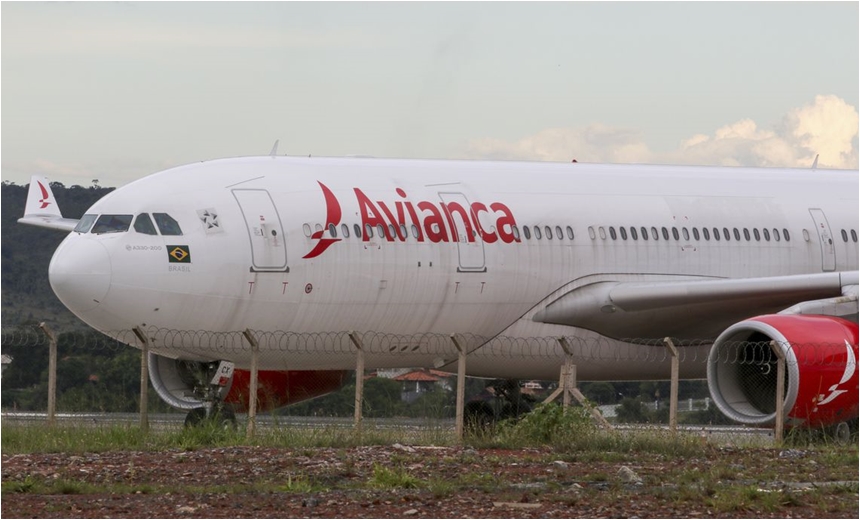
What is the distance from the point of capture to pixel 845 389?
19.1m

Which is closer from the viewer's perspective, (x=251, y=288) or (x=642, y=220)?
(x=251, y=288)

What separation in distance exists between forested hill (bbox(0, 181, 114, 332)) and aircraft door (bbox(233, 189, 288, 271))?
1199 inches

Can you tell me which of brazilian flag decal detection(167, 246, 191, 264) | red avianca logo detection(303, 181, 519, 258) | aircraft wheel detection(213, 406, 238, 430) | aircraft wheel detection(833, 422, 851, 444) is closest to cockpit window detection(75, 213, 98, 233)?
brazilian flag decal detection(167, 246, 191, 264)

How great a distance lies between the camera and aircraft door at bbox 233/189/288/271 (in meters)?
18.6

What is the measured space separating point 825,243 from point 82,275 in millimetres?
11122

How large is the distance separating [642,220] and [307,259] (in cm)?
541

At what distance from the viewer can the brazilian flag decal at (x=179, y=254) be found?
18108mm

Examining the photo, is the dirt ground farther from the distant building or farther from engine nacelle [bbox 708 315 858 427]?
the distant building

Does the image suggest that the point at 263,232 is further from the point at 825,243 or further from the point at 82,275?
the point at 825,243

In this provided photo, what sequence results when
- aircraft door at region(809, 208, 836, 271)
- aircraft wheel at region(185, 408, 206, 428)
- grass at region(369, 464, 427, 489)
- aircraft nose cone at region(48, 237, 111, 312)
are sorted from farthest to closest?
aircraft door at region(809, 208, 836, 271) → aircraft wheel at region(185, 408, 206, 428) → aircraft nose cone at region(48, 237, 111, 312) → grass at region(369, 464, 427, 489)

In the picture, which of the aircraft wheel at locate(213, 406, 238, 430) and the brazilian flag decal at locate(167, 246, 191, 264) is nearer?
the aircraft wheel at locate(213, 406, 238, 430)

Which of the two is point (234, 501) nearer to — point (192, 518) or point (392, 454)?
point (192, 518)

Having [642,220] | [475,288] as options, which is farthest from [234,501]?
[642,220]

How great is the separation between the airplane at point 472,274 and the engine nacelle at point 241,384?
0.10ft
